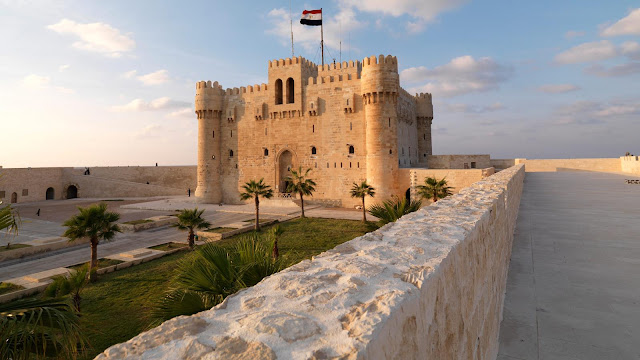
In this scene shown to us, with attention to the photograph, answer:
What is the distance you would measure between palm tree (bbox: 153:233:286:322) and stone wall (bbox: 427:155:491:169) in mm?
28684

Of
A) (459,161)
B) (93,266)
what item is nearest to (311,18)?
(459,161)

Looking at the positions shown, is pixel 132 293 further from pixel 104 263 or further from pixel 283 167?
pixel 283 167

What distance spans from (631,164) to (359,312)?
108 feet

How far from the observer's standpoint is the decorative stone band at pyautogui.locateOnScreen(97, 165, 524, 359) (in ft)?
4.11

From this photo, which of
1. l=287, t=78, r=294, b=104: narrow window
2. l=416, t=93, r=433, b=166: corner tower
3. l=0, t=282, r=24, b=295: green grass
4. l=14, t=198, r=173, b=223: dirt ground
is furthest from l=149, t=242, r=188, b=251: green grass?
l=416, t=93, r=433, b=166: corner tower

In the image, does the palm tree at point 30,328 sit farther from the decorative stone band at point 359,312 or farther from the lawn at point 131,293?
the lawn at point 131,293

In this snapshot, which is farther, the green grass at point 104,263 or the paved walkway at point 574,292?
the green grass at point 104,263

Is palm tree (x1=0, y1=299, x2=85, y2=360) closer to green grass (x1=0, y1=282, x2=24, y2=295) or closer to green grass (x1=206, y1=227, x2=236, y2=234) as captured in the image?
green grass (x1=0, y1=282, x2=24, y2=295)

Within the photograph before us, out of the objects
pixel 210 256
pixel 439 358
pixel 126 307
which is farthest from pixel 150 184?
pixel 439 358

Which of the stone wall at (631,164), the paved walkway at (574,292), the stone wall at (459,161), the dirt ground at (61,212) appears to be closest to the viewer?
the paved walkway at (574,292)

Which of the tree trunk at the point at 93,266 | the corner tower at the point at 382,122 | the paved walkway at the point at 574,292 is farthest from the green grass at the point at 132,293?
the corner tower at the point at 382,122

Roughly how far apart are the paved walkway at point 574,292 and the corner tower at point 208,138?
29.8 m

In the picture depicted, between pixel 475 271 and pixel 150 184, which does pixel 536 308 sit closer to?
pixel 475 271

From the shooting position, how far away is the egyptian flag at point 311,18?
110 feet
